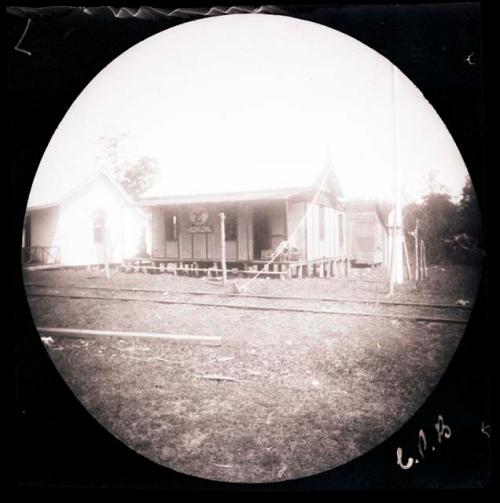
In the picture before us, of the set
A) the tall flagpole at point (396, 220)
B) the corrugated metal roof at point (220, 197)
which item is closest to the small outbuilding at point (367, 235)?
the tall flagpole at point (396, 220)

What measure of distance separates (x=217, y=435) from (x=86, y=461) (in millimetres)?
886

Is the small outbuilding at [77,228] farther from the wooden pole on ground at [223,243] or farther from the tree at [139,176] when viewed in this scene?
the wooden pole on ground at [223,243]

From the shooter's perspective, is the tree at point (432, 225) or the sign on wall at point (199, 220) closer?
the tree at point (432, 225)

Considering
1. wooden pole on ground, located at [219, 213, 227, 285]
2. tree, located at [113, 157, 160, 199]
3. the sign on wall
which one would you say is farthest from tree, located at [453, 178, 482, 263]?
tree, located at [113, 157, 160, 199]

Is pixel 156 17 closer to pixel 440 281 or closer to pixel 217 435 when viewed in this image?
pixel 440 281

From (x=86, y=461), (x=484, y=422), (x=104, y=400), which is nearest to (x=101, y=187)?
(x=104, y=400)

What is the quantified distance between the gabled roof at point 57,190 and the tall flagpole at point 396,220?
5.37 ft

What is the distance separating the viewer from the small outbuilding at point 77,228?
8.59 ft

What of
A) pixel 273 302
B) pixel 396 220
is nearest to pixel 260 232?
pixel 273 302

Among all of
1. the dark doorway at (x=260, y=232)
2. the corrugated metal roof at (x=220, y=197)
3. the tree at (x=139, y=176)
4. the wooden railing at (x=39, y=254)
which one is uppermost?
the tree at (x=139, y=176)

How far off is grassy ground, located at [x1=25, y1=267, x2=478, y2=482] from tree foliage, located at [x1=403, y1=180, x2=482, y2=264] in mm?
100

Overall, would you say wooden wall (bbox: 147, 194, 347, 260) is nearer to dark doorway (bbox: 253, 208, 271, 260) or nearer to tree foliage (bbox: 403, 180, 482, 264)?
dark doorway (bbox: 253, 208, 271, 260)

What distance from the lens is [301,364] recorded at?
8.32ft

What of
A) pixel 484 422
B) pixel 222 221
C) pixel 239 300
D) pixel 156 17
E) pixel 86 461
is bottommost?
pixel 86 461
